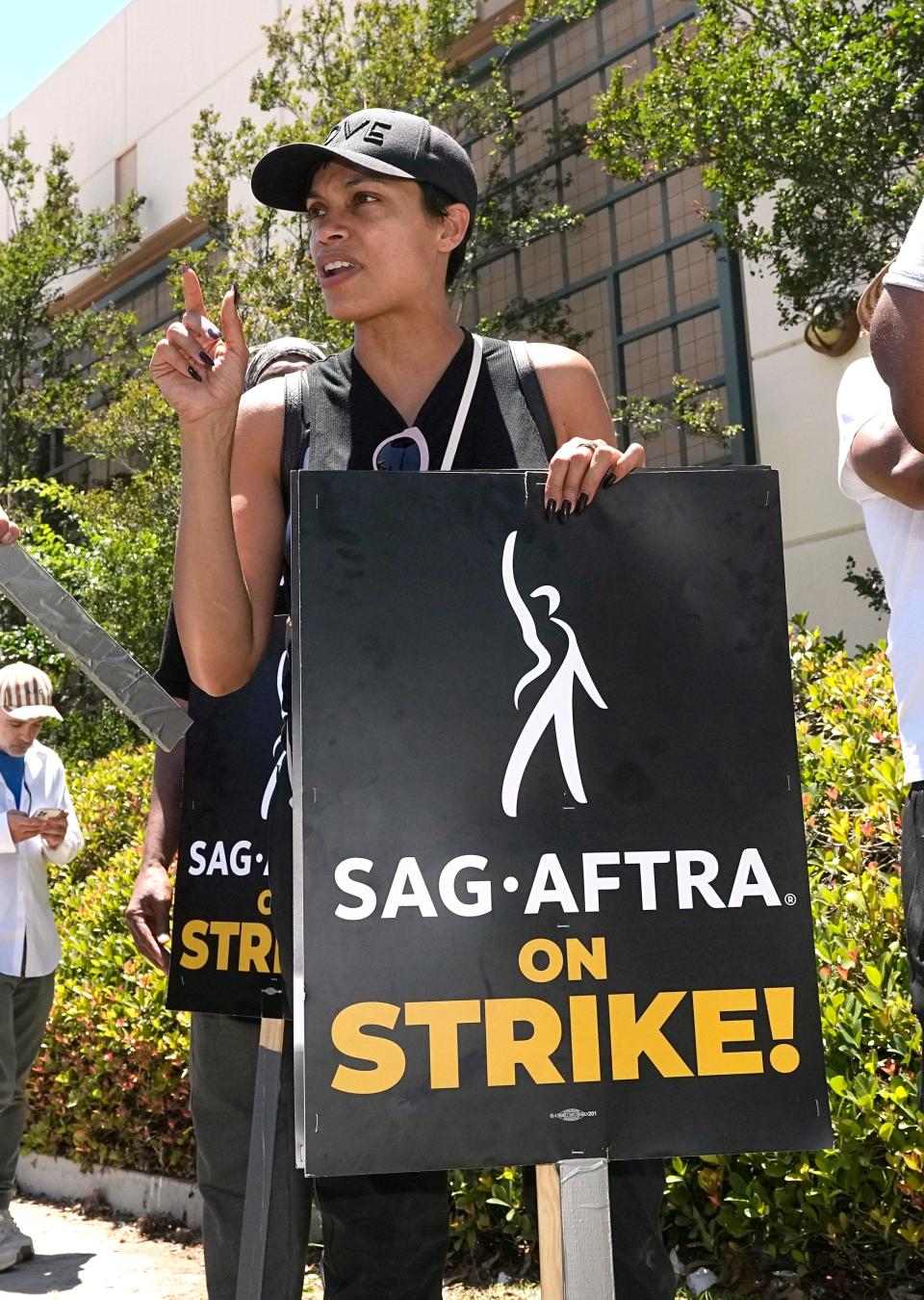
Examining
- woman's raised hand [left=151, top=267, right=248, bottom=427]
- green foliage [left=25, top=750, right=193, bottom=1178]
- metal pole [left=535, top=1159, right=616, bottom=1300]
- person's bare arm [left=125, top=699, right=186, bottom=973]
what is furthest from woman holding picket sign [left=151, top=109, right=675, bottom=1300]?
green foliage [left=25, top=750, right=193, bottom=1178]

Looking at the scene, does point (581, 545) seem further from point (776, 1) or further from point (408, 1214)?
point (776, 1)

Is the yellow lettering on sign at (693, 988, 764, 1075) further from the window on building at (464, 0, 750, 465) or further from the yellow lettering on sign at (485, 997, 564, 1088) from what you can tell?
the window on building at (464, 0, 750, 465)

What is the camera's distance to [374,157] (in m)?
2.18

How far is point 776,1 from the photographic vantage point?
8.65 metres

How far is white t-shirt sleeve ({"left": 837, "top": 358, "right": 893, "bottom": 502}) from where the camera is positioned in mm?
2287

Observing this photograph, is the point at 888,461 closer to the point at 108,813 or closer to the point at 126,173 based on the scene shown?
the point at 108,813

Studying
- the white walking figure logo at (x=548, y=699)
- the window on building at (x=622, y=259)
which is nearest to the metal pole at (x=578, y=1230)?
the white walking figure logo at (x=548, y=699)

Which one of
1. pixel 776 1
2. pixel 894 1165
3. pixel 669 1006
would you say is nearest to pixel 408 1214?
pixel 669 1006

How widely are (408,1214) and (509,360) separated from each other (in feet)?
4.21

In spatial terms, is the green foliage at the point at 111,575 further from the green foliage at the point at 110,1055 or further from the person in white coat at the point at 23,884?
the person in white coat at the point at 23,884

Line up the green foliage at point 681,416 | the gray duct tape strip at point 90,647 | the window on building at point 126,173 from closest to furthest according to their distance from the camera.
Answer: the gray duct tape strip at point 90,647 → the green foliage at point 681,416 → the window on building at point 126,173

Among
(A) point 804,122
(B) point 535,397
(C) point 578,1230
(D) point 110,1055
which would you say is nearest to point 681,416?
(A) point 804,122

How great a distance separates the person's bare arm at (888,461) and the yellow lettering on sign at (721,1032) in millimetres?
805

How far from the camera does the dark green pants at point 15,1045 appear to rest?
5789 millimetres
